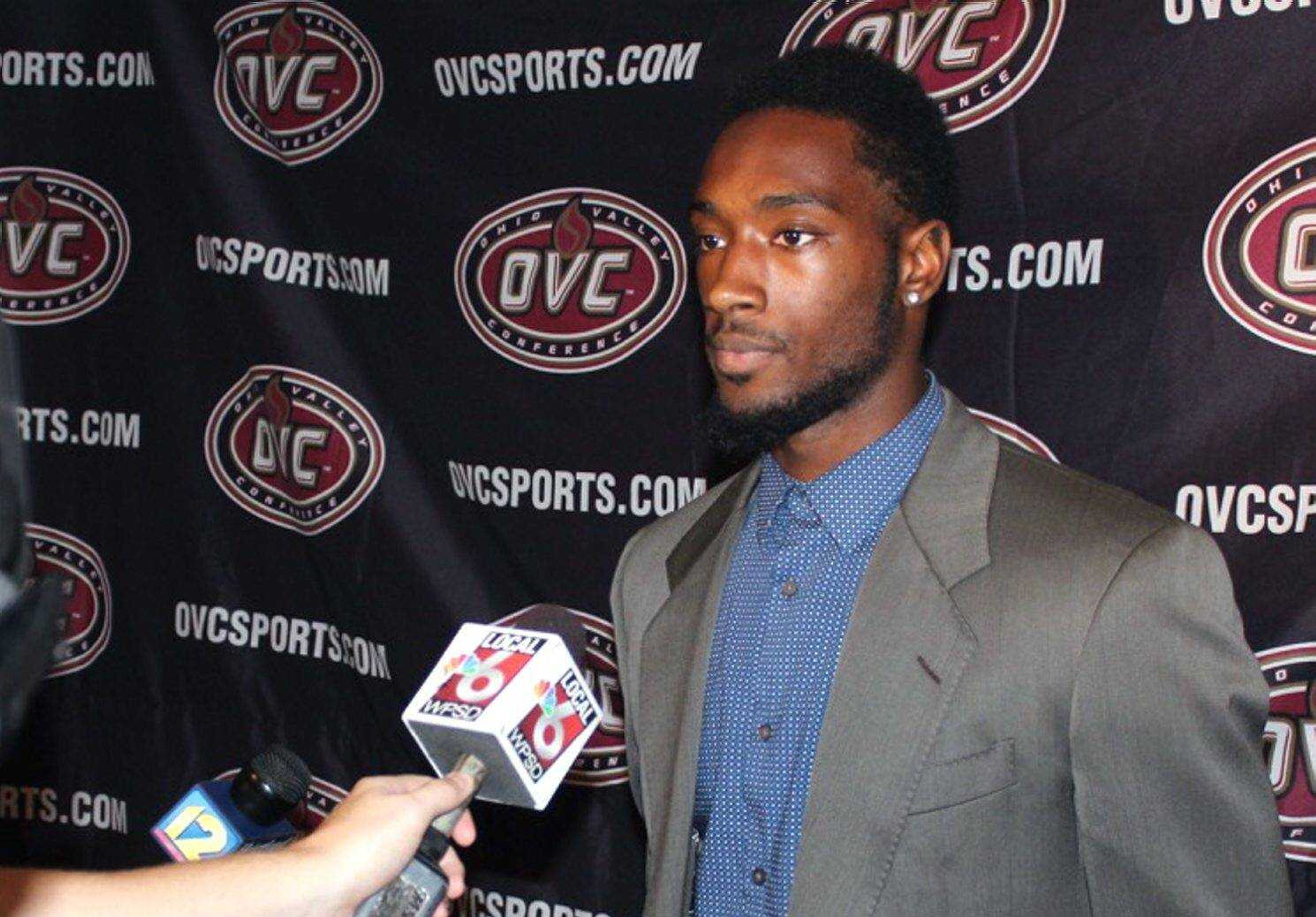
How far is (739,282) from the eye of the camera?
157cm

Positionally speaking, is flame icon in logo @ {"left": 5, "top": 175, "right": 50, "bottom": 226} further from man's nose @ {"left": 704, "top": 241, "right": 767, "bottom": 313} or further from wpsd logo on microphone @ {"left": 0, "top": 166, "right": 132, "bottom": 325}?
man's nose @ {"left": 704, "top": 241, "right": 767, "bottom": 313}

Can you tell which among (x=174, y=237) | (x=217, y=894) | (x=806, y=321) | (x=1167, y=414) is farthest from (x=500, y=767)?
(x=174, y=237)

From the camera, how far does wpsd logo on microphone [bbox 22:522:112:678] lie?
10.4 ft

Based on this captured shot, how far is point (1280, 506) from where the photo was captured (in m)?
2.11

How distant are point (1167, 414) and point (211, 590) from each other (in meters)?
1.92

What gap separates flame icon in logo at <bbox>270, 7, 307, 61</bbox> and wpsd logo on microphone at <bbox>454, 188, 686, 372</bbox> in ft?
1.84

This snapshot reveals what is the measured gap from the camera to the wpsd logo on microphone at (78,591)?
10.4 feet

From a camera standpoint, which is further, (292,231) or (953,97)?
(292,231)

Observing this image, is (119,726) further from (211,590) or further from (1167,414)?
(1167,414)

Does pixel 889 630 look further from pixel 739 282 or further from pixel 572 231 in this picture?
pixel 572 231

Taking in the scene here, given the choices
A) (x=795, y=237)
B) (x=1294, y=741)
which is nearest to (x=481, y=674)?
(x=795, y=237)

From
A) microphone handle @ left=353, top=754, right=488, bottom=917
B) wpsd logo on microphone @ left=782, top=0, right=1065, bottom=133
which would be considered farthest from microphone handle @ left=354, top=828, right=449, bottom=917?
wpsd logo on microphone @ left=782, top=0, right=1065, bottom=133

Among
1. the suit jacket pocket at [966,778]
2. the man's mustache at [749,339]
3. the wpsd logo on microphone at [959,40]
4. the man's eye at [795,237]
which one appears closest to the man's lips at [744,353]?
the man's mustache at [749,339]

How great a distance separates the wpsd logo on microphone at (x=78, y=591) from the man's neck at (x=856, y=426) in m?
2.04
